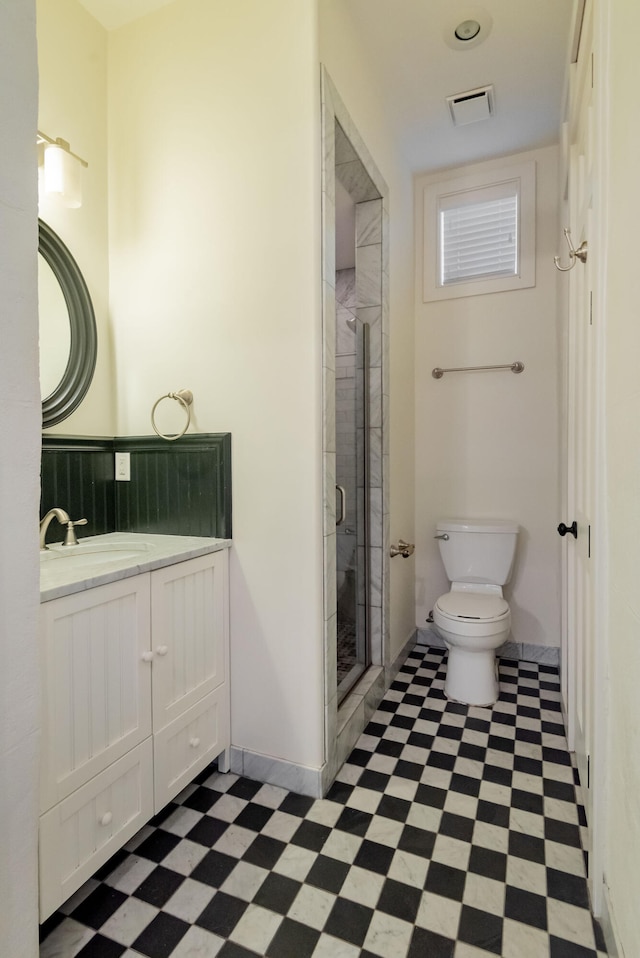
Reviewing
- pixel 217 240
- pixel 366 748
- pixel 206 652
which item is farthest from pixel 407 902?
pixel 217 240

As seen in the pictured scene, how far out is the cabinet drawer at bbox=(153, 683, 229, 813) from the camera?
1419 mm

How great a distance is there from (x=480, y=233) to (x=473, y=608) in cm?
209

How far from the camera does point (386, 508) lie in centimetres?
232

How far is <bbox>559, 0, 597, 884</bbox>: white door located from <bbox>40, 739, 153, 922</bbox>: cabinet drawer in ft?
3.97

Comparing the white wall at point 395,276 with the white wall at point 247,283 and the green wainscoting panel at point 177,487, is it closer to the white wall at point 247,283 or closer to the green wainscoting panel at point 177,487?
the white wall at point 247,283

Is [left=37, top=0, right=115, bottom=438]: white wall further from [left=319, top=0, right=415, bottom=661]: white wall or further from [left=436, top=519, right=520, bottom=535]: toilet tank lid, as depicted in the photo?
[left=436, top=519, right=520, bottom=535]: toilet tank lid

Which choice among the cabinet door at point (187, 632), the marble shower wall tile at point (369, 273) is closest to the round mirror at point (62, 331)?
the cabinet door at point (187, 632)

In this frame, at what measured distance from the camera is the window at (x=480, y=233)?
264 centimetres

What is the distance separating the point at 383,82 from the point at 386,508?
193 cm

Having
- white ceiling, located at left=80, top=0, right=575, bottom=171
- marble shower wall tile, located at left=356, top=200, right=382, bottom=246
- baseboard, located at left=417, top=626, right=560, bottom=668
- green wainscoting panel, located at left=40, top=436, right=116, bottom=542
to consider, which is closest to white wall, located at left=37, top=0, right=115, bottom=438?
green wainscoting panel, located at left=40, top=436, right=116, bottom=542

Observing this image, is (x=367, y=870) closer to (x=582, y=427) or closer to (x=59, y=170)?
(x=582, y=427)

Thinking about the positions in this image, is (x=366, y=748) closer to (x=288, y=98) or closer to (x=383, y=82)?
(x=288, y=98)

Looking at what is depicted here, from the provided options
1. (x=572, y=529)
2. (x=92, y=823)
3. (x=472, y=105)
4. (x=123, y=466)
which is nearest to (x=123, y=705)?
(x=92, y=823)

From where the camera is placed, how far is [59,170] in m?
1.61
